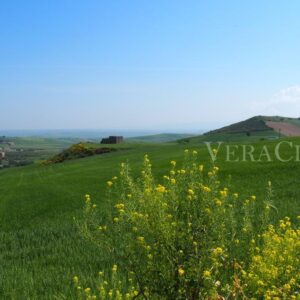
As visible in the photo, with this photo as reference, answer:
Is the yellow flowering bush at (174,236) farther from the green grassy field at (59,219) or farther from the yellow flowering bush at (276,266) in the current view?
the yellow flowering bush at (276,266)

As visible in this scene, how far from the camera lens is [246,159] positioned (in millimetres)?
34250

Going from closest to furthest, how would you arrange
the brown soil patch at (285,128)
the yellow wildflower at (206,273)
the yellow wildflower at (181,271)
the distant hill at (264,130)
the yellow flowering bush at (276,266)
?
the yellow wildflower at (206,273), the yellow wildflower at (181,271), the yellow flowering bush at (276,266), the distant hill at (264,130), the brown soil patch at (285,128)

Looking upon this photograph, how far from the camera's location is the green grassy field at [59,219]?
1087cm

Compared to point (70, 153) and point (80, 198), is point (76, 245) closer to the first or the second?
point (80, 198)

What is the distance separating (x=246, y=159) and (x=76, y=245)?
21.7 m

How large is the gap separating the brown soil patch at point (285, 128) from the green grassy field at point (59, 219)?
45.0 meters

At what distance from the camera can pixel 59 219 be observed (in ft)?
68.4

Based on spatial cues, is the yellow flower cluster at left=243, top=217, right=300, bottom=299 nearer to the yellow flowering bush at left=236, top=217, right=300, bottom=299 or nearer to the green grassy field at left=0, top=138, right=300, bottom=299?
the yellow flowering bush at left=236, top=217, right=300, bottom=299

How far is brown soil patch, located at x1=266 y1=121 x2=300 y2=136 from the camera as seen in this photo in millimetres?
80925

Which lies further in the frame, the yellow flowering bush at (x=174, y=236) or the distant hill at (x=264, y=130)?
the distant hill at (x=264, y=130)

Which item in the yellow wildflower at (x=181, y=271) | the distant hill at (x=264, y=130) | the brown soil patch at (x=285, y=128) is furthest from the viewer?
the brown soil patch at (x=285, y=128)

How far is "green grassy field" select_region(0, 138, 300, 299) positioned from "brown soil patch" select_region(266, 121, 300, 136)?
45.0 metres

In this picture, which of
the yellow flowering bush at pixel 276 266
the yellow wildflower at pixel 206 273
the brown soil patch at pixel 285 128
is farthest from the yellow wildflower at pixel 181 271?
the brown soil patch at pixel 285 128

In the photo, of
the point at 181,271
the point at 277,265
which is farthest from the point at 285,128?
the point at 181,271
